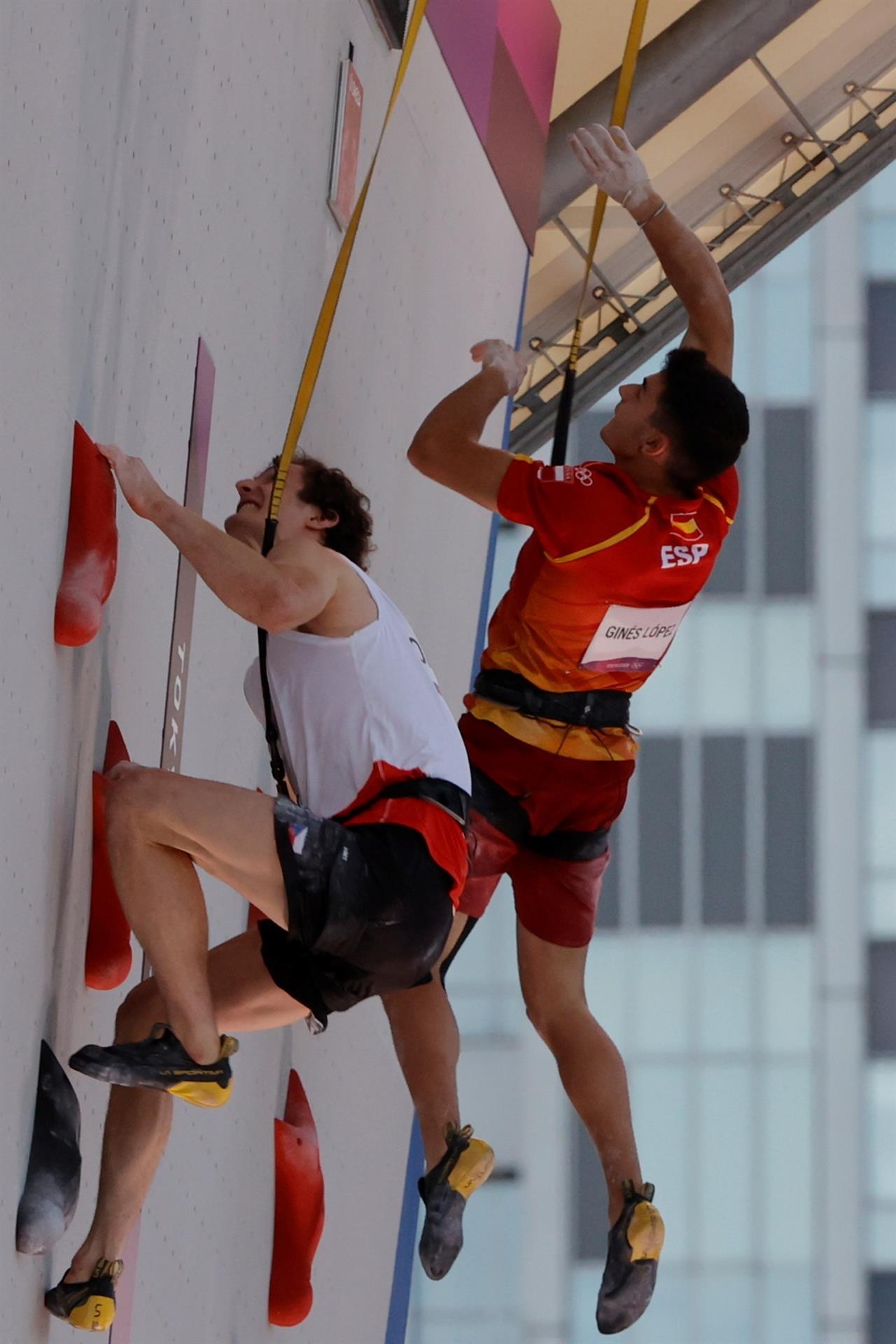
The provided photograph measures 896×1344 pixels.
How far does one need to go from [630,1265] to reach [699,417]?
4.56ft

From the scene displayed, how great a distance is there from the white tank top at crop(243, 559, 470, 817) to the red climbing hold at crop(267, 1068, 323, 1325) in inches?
54.4

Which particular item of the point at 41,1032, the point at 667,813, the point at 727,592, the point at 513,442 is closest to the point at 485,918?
the point at 667,813

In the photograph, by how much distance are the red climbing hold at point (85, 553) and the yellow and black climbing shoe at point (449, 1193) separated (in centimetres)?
122

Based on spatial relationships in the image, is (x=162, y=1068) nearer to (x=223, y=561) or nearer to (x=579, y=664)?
(x=223, y=561)

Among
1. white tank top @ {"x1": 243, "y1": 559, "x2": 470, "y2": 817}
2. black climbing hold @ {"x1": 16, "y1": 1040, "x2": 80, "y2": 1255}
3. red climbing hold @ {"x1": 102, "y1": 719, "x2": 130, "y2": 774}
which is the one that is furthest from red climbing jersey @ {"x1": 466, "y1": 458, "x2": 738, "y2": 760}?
black climbing hold @ {"x1": 16, "y1": 1040, "x2": 80, "y2": 1255}

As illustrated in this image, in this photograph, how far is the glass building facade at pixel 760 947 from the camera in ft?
43.0

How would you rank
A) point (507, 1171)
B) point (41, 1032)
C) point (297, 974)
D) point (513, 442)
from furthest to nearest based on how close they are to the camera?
point (507, 1171) → point (513, 442) → point (297, 974) → point (41, 1032)

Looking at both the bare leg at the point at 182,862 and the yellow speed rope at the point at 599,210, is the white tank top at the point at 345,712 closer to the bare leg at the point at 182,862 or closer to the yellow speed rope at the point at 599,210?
the bare leg at the point at 182,862

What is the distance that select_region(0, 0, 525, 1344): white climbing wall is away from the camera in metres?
2.29

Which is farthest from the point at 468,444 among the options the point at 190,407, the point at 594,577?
the point at 190,407

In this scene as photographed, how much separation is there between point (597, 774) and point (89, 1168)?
44.5 inches

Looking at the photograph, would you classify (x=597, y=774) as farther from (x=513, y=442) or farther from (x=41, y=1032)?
(x=513, y=442)

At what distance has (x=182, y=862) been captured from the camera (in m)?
2.46

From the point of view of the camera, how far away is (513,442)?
5.89m
